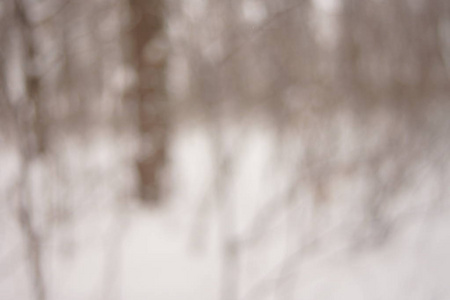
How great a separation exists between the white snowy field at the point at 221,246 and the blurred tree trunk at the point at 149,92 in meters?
0.14

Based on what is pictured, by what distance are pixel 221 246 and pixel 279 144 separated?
0.82 metres

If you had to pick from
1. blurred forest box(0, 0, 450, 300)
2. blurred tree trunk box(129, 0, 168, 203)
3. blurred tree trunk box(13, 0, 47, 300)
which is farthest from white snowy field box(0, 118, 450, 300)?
blurred tree trunk box(13, 0, 47, 300)

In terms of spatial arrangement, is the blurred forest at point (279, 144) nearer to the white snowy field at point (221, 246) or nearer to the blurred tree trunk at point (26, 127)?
the white snowy field at point (221, 246)

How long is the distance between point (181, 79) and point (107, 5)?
4.00 metres

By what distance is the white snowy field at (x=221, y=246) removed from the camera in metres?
1.44

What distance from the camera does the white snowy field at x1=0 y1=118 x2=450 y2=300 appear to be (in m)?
1.44

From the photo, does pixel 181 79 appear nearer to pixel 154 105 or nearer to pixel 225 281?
pixel 154 105

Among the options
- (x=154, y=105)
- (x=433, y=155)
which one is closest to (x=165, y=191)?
(x=154, y=105)

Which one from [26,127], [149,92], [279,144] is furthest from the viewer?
[149,92]

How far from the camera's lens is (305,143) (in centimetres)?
176

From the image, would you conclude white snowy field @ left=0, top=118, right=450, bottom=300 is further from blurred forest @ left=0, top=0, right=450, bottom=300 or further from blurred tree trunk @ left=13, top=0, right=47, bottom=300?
blurred tree trunk @ left=13, top=0, right=47, bottom=300

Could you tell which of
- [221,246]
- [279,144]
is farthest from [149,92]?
[221,246]

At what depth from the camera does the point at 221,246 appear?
72.2 inches

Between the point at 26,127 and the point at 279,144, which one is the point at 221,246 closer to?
the point at 279,144
